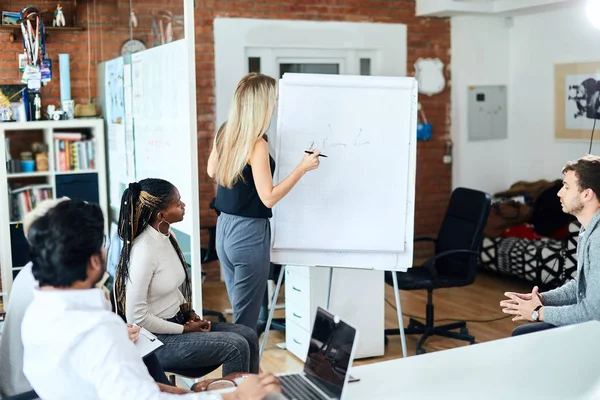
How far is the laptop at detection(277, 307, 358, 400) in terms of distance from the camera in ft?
6.59

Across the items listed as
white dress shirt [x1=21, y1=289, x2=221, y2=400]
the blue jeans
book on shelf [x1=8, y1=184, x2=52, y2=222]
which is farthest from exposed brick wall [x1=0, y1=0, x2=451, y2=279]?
white dress shirt [x1=21, y1=289, x2=221, y2=400]

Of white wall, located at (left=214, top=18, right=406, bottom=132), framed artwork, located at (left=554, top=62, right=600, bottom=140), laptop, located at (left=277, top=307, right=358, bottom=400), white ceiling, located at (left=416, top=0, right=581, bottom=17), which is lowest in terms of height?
laptop, located at (left=277, top=307, right=358, bottom=400)

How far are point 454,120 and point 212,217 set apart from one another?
2.54 metres

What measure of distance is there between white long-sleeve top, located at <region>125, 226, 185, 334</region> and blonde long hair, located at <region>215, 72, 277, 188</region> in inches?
25.1

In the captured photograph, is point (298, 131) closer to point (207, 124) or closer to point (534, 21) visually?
point (207, 124)

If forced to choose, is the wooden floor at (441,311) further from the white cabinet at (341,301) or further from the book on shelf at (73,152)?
the book on shelf at (73,152)

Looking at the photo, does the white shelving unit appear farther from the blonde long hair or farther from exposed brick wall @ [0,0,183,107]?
the blonde long hair

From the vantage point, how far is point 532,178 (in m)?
7.27

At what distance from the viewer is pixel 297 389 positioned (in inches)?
84.0

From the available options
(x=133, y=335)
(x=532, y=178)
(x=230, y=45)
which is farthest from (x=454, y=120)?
(x=133, y=335)

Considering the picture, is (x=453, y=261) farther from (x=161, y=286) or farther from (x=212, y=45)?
(x=212, y=45)

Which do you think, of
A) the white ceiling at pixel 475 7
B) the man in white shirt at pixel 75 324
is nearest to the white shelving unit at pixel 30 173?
the white ceiling at pixel 475 7

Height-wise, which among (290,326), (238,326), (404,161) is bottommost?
(290,326)

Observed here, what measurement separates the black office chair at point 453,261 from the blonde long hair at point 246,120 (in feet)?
5.02
